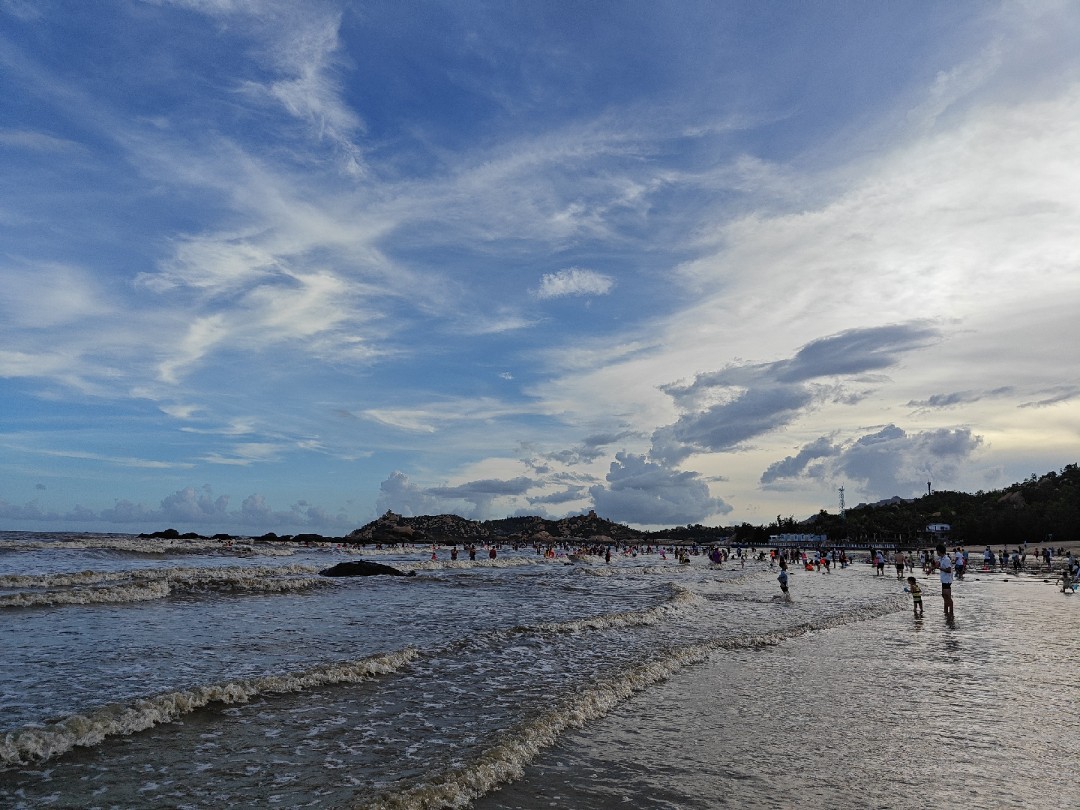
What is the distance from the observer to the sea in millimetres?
7652

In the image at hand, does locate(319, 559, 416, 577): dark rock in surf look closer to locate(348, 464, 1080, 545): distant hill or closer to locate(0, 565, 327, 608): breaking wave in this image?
locate(0, 565, 327, 608): breaking wave

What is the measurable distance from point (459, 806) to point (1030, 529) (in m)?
109

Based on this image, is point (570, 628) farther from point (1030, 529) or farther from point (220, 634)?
point (1030, 529)

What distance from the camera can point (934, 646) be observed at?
17875mm

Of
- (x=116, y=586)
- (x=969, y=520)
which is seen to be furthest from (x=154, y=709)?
(x=969, y=520)

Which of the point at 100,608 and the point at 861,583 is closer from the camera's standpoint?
the point at 100,608

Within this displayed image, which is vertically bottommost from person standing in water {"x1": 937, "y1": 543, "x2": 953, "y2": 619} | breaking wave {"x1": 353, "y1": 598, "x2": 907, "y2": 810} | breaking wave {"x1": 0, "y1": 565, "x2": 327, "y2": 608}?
breaking wave {"x1": 353, "y1": 598, "x2": 907, "y2": 810}

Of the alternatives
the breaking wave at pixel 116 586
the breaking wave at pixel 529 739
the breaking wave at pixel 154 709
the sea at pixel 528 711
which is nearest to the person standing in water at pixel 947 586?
the sea at pixel 528 711

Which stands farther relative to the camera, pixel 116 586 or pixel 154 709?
pixel 116 586

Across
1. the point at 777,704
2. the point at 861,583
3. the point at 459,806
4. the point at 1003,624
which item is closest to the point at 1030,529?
the point at 861,583

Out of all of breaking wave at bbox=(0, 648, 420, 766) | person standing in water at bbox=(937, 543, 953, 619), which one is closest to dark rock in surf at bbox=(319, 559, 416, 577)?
breaking wave at bbox=(0, 648, 420, 766)

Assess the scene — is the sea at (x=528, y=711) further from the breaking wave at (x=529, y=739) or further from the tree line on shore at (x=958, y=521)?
the tree line on shore at (x=958, y=521)

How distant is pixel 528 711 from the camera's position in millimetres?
11141

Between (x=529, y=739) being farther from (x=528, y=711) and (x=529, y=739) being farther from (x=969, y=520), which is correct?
(x=969, y=520)
